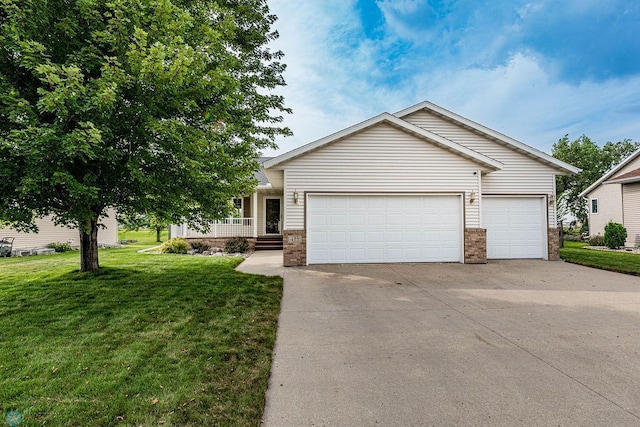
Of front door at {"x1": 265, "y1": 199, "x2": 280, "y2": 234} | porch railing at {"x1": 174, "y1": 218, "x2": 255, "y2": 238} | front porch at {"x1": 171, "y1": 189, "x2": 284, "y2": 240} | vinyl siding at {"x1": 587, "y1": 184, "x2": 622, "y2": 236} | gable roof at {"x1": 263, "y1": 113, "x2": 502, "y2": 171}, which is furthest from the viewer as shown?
vinyl siding at {"x1": 587, "y1": 184, "x2": 622, "y2": 236}

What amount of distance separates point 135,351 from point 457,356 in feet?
12.3

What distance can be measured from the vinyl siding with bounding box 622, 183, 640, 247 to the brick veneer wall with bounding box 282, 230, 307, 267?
1845 cm

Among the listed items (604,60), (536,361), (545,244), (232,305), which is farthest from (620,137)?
(232,305)

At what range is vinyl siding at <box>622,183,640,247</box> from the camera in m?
15.3

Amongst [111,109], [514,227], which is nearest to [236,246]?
[111,109]

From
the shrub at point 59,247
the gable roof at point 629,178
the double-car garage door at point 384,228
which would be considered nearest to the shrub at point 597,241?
the gable roof at point 629,178

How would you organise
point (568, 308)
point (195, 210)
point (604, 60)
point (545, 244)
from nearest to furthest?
point (568, 308) < point (195, 210) < point (545, 244) < point (604, 60)

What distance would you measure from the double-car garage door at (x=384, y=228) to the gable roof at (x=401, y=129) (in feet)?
4.61

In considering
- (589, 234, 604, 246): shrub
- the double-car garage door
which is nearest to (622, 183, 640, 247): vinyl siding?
(589, 234, 604, 246): shrub

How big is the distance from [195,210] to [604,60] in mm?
→ 22788

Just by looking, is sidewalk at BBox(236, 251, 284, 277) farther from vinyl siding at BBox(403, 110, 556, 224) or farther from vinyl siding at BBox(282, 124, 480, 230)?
vinyl siding at BBox(403, 110, 556, 224)

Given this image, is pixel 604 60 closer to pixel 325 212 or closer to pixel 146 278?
pixel 325 212

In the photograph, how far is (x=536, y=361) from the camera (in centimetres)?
322

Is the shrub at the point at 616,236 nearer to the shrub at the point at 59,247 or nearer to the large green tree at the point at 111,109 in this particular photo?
the large green tree at the point at 111,109
